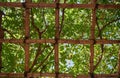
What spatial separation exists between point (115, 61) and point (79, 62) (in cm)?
71

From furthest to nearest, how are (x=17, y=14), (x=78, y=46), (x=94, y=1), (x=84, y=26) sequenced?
(x=78, y=46) < (x=84, y=26) < (x=17, y=14) < (x=94, y=1)

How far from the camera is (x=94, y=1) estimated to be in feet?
12.7

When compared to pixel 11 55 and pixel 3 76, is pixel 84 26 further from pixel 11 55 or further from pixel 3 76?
pixel 3 76

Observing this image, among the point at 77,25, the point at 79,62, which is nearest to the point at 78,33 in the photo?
the point at 77,25

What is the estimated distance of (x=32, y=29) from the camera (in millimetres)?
5129

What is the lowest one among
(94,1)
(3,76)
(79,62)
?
(79,62)

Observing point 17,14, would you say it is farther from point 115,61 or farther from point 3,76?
point 115,61

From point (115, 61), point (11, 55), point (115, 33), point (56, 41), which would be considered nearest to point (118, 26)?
point (115, 33)

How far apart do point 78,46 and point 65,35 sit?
19.7 inches

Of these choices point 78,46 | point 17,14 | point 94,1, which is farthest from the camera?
point 78,46

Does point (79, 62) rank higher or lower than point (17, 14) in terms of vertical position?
lower

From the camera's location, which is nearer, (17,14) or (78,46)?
(17,14)

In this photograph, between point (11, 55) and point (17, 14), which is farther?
point (11, 55)

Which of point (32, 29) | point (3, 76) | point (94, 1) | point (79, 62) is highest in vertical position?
point (94, 1)
